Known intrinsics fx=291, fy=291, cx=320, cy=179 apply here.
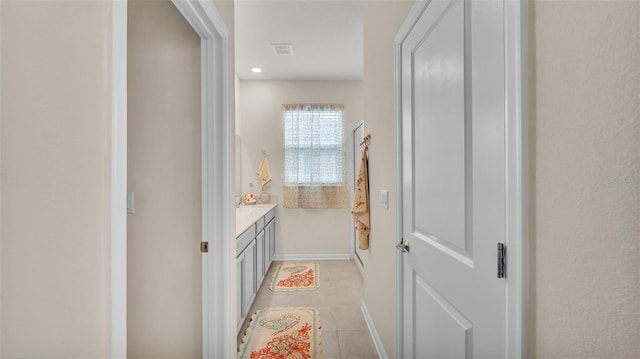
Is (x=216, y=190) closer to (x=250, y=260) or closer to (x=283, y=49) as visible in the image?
(x=250, y=260)

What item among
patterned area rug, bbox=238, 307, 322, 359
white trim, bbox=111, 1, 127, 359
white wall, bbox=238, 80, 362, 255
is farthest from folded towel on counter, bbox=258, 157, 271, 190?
white trim, bbox=111, 1, 127, 359

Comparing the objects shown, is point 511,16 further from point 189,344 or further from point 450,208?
point 189,344

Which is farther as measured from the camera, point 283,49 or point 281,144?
point 281,144

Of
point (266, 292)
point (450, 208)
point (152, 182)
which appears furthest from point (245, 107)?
point (450, 208)

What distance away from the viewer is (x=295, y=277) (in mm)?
3465

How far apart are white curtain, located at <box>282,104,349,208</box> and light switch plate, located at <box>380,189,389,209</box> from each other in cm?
233

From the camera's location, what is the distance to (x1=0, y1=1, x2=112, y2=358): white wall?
0.45 m

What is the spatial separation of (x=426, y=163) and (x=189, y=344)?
1.45m

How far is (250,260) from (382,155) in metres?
1.49

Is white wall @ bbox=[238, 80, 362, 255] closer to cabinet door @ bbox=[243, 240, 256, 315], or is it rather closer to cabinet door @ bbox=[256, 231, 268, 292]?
cabinet door @ bbox=[256, 231, 268, 292]

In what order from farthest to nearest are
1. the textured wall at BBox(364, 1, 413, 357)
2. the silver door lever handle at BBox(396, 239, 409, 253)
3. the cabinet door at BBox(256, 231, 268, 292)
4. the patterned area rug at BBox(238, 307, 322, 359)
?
1. the cabinet door at BBox(256, 231, 268, 292)
2. the patterned area rug at BBox(238, 307, 322, 359)
3. the textured wall at BBox(364, 1, 413, 357)
4. the silver door lever handle at BBox(396, 239, 409, 253)

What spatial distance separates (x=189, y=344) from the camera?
1.48 metres

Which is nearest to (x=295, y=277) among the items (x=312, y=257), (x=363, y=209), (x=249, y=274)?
(x=312, y=257)

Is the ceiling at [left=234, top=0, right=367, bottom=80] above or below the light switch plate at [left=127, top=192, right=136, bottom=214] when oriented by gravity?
above
